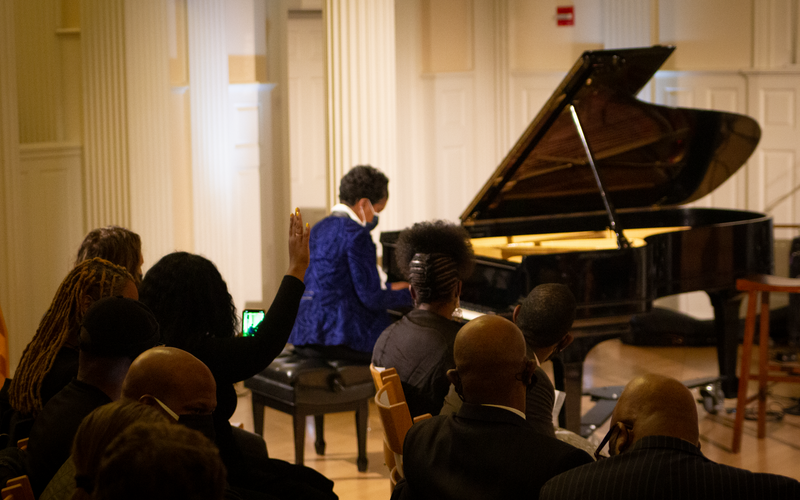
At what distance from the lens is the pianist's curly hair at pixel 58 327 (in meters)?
2.10

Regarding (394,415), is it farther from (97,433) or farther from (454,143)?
(454,143)

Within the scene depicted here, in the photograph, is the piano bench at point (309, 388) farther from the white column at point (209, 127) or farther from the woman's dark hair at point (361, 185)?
the white column at point (209, 127)

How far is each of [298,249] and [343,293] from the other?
155 cm

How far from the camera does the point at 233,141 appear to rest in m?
6.15

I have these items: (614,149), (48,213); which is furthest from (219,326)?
(48,213)

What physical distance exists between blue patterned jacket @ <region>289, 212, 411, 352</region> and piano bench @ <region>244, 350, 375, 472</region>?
4.8 inches

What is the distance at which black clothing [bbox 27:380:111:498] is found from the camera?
1.82m

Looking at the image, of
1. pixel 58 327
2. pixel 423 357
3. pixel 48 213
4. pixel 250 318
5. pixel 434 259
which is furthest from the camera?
pixel 48 213

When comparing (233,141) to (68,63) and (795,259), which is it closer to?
(68,63)

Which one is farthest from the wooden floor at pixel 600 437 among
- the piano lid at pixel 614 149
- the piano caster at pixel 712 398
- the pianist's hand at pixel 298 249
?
the pianist's hand at pixel 298 249

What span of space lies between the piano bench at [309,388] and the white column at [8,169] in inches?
62.1

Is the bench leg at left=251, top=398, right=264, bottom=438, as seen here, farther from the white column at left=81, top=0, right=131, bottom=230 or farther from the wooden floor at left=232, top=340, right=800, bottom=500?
the white column at left=81, top=0, right=131, bottom=230

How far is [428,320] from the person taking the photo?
Answer: 2.53 meters

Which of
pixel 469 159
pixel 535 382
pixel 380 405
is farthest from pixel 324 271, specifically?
pixel 469 159
